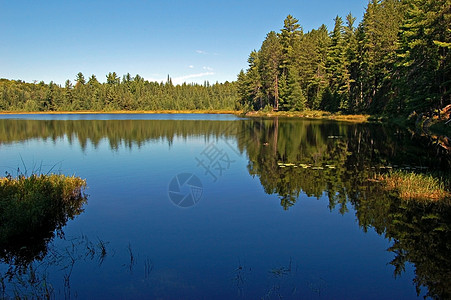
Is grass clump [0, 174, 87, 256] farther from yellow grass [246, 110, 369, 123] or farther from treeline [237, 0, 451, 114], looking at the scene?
yellow grass [246, 110, 369, 123]

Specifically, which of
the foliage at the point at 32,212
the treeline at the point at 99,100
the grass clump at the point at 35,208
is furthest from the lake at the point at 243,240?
the treeline at the point at 99,100

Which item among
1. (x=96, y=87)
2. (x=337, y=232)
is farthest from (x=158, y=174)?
(x=96, y=87)

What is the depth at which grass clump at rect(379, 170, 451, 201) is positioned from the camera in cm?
1333

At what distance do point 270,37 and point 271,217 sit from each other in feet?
265

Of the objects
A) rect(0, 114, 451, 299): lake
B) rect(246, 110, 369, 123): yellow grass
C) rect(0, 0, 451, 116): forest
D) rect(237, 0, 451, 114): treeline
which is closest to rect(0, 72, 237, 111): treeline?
rect(0, 0, 451, 116): forest

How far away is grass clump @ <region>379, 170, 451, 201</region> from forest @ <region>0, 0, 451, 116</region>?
766 inches

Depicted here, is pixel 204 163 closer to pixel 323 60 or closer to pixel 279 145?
pixel 279 145

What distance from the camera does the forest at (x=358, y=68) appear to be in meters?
34.0

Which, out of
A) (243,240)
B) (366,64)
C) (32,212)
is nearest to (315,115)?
(366,64)

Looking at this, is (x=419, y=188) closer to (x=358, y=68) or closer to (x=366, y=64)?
(x=366, y=64)

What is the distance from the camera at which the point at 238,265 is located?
8570 millimetres

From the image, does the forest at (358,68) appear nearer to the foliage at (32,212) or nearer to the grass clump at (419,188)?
the grass clump at (419,188)

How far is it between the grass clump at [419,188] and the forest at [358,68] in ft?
63.9

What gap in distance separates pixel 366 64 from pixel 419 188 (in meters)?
52.8
